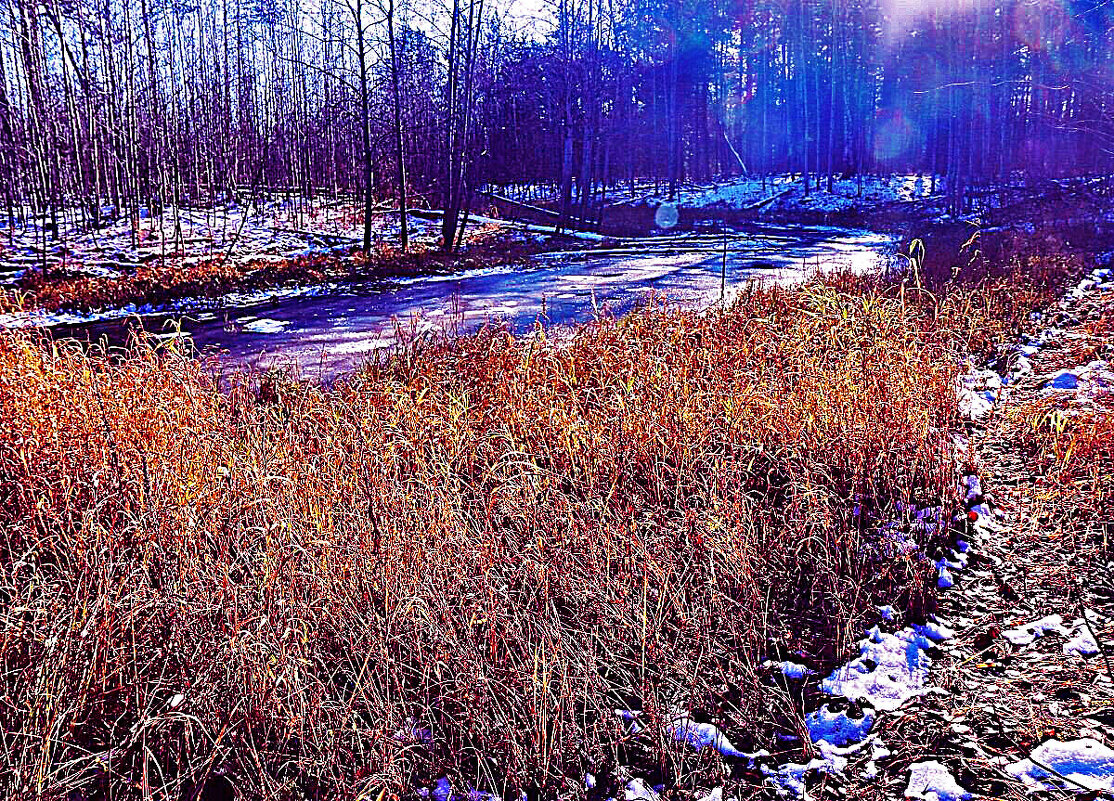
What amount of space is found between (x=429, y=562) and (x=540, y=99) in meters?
38.1

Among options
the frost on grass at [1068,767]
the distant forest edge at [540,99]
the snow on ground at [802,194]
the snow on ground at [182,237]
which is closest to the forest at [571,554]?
the frost on grass at [1068,767]

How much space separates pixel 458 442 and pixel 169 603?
6.07ft

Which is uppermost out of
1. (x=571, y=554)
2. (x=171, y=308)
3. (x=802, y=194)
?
(x=802, y=194)

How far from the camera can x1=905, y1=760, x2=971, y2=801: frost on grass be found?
2.35 meters

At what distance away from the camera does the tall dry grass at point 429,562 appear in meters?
2.59

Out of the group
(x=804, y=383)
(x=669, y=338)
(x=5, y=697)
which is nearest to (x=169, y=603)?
(x=5, y=697)

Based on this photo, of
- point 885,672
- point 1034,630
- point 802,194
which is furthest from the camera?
point 802,194

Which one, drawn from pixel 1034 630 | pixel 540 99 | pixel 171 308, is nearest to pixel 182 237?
pixel 171 308

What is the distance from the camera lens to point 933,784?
2.40 m

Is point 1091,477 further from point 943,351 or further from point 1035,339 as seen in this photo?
point 1035,339

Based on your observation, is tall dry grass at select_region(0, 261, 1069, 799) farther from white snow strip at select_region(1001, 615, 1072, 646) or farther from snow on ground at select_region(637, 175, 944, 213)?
snow on ground at select_region(637, 175, 944, 213)

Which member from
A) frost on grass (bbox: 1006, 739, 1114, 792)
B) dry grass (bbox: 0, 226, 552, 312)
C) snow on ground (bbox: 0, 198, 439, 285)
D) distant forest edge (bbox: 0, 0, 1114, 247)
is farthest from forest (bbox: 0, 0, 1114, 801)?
distant forest edge (bbox: 0, 0, 1114, 247)

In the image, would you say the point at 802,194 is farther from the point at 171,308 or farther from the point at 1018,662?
the point at 1018,662

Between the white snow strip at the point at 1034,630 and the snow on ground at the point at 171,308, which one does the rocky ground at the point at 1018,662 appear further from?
the snow on ground at the point at 171,308
